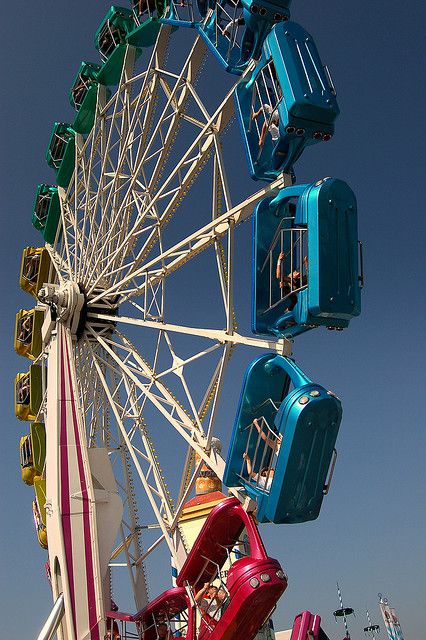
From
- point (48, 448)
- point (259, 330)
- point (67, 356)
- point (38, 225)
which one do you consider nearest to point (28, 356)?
point (38, 225)

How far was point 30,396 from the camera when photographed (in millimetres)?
17281

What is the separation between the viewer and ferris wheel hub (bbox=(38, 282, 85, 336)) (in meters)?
14.6

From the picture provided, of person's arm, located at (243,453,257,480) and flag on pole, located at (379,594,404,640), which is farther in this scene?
flag on pole, located at (379,594,404,640)

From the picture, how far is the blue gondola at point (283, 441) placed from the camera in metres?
7.86

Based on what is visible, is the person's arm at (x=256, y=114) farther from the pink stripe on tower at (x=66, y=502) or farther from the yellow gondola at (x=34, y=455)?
the yellow gondola at (x=34, y=455)

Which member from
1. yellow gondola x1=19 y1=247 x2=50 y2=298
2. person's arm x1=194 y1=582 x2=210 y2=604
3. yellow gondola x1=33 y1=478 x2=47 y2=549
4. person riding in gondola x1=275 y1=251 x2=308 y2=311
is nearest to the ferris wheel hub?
yellow gondola x1=19 y1=247 x2=50 y2=298

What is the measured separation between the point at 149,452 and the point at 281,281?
516 centimetres

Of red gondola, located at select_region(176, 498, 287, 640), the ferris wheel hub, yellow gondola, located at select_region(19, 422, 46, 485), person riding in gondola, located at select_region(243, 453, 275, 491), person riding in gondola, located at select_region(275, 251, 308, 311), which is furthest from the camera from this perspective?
yellow gondola, located at select_region(19, 422, 46, 485)

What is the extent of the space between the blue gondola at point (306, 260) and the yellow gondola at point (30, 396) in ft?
32.6

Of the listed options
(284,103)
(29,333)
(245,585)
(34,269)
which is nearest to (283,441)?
(245,585)

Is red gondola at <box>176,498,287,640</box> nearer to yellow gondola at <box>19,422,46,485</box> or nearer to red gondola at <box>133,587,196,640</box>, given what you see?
red gondola at <box>133,587,196,640</box>

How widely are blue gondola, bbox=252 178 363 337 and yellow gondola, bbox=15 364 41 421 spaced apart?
9.94 m

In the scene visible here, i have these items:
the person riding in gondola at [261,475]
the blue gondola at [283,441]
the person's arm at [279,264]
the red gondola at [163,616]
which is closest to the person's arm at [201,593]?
the red gondola at [163,616]

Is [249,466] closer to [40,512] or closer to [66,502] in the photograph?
[66,502]
